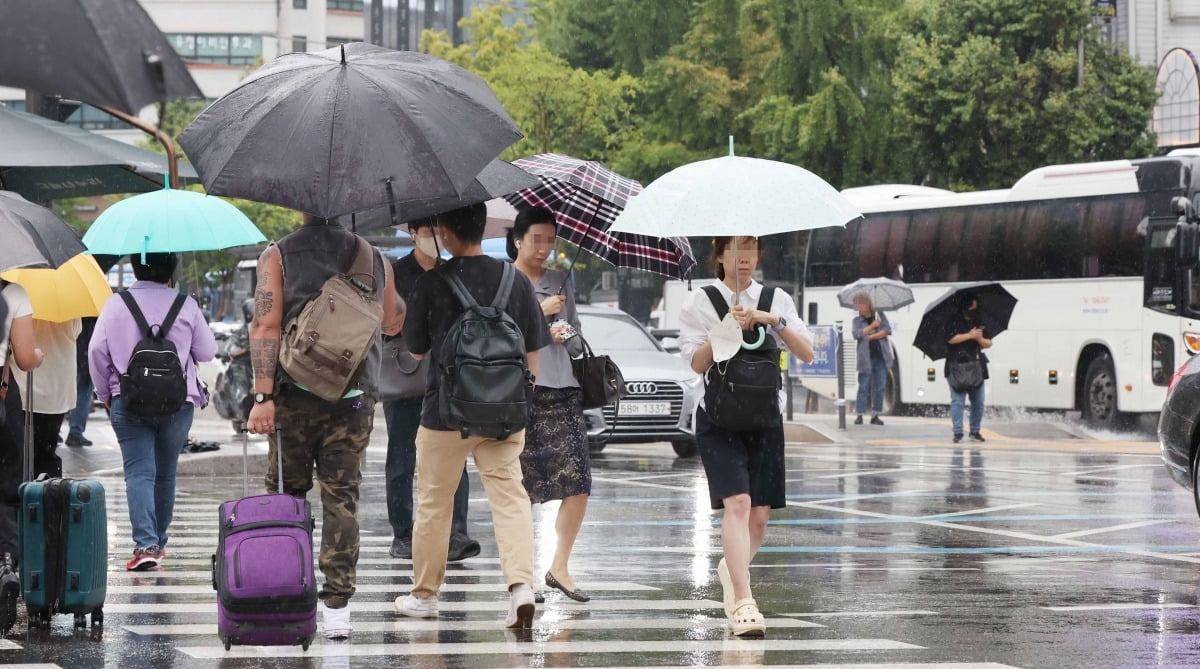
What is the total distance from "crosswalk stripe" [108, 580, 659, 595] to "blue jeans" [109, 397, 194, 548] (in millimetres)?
576

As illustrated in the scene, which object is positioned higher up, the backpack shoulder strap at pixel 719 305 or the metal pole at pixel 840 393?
the backpack shoulder strap at pixel 719 305

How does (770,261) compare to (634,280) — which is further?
(634,280)

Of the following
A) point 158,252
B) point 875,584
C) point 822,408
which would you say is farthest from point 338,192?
point 822,408

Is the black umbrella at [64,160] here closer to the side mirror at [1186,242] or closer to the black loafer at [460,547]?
the black loafer at [460,547]

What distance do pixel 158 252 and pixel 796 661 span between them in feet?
14.7

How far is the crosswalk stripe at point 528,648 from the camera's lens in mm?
7488

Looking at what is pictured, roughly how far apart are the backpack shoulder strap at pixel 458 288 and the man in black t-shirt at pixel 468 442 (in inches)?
0.6

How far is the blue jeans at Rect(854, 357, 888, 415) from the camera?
2642 centimetres

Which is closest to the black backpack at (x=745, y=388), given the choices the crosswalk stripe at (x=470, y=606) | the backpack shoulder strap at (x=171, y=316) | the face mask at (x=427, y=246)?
the crosswalk stripe at (x=470, y=606)

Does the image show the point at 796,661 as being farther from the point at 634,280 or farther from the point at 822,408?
the point at 634,280

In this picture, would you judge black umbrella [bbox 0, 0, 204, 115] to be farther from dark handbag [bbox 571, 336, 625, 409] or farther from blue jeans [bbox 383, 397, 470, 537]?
blue jeans [bbox 383, 397, 470, 537]

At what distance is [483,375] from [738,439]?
1.20m

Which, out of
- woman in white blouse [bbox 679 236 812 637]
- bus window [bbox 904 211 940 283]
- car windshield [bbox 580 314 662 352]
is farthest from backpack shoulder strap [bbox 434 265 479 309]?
bus window [bbox 904 211 940 283]

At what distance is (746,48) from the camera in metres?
41.0
